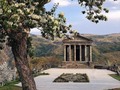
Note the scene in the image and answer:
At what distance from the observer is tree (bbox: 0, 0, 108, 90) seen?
1728cm

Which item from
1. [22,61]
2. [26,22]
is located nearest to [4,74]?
[22,61]

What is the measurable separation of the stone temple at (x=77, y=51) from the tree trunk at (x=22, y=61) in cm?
7010

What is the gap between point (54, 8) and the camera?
72.6 feet

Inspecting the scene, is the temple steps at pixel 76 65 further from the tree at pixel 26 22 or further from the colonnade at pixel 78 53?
the tree at pixel 26 22

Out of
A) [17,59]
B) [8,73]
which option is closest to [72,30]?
[17,59]

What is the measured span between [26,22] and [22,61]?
15.1 feet

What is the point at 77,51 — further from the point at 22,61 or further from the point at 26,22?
the point at 26,22

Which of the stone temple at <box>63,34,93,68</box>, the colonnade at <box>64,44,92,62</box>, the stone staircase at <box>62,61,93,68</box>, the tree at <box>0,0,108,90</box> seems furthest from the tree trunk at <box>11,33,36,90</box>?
the colonnade at <box>64,44,92,62</box>

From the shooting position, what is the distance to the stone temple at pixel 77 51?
306 feet

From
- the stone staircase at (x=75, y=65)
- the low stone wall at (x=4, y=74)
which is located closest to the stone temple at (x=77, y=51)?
the stone staircase at (x=75, y=65)

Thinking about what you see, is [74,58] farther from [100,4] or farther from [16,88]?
[100,4]

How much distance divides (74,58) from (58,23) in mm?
77501

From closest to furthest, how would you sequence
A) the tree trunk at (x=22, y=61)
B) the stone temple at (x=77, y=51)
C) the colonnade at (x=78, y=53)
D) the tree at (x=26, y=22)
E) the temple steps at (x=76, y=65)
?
the tree at (x=26, y=22)
the tree trunk at (x=22, y=61)
the temple steps at (x=76, y=65)
the stone temple at (x=77, y=51)
the colonnade at (x=78, y=53)

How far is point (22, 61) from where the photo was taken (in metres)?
22.2
